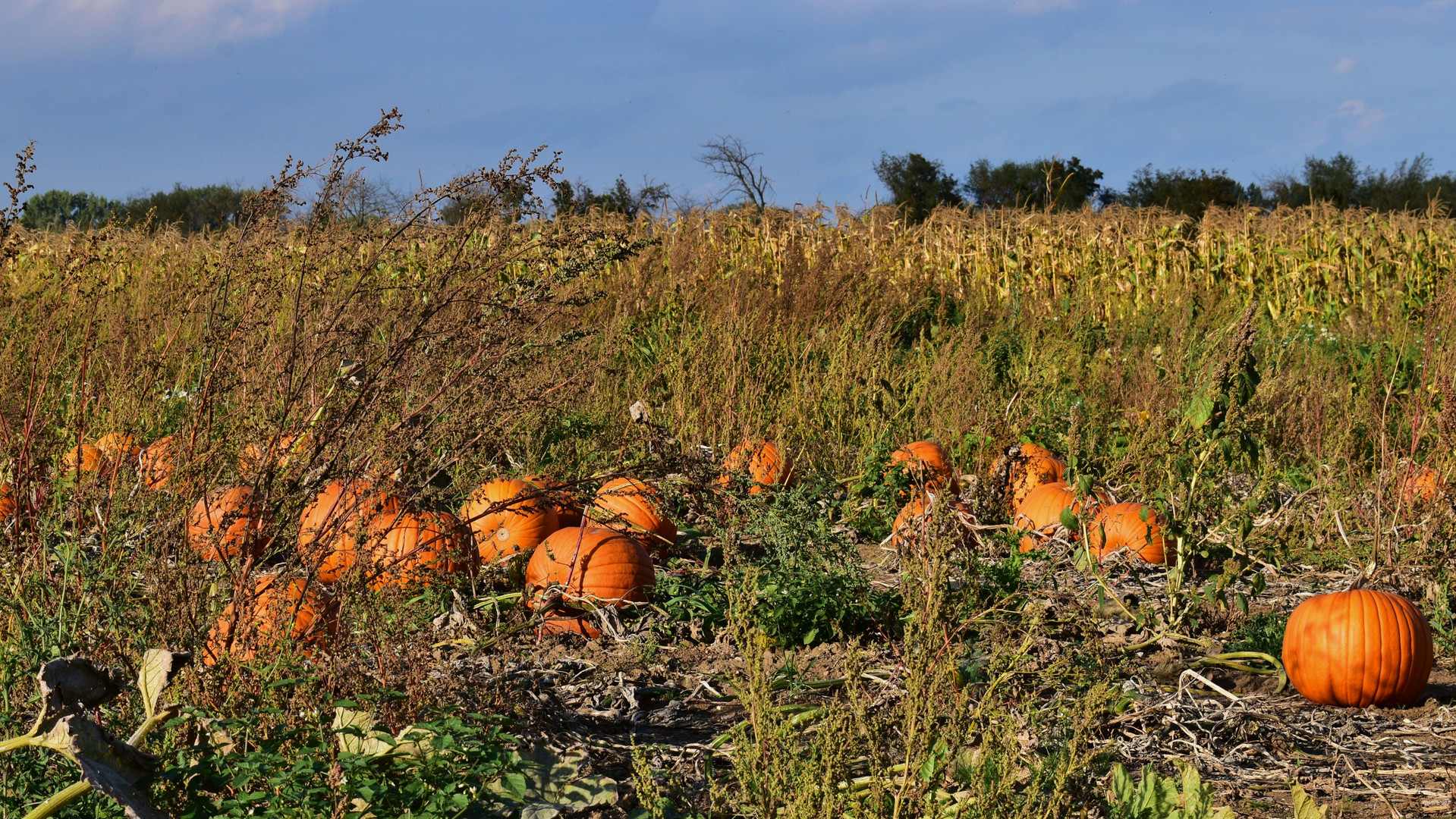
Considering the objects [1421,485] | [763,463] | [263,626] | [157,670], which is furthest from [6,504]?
[1421,485]

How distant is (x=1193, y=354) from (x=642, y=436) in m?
4.56

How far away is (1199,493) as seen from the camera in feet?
13.1

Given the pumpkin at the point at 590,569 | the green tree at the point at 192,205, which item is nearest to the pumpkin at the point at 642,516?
the pumpkin at the point at 590,569

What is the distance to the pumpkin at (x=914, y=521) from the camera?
3.24m

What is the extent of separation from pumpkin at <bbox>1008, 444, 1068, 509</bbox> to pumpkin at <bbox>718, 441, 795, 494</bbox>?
43.1 inches

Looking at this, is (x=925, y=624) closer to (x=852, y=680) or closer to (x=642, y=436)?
(x=852, y=680)

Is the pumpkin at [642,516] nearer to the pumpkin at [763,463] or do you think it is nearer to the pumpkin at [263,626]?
the pumpkin at [763,463]

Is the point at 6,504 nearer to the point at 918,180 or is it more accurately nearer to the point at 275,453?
the point at 275,453

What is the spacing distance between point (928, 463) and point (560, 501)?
2151mm

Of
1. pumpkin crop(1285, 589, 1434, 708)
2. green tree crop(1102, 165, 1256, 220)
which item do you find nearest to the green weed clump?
pumpkin crop(1285, 589, 1434, 708)

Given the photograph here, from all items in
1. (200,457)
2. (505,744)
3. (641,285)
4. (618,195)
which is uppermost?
(618,195)

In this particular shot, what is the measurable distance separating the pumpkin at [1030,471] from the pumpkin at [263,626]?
3163 millimetres

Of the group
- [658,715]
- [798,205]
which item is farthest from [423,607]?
[798,205]

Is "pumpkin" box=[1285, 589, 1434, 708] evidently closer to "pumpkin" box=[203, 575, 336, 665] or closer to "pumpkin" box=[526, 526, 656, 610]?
"pumpkin" box=[526, 526, 656, 610]
